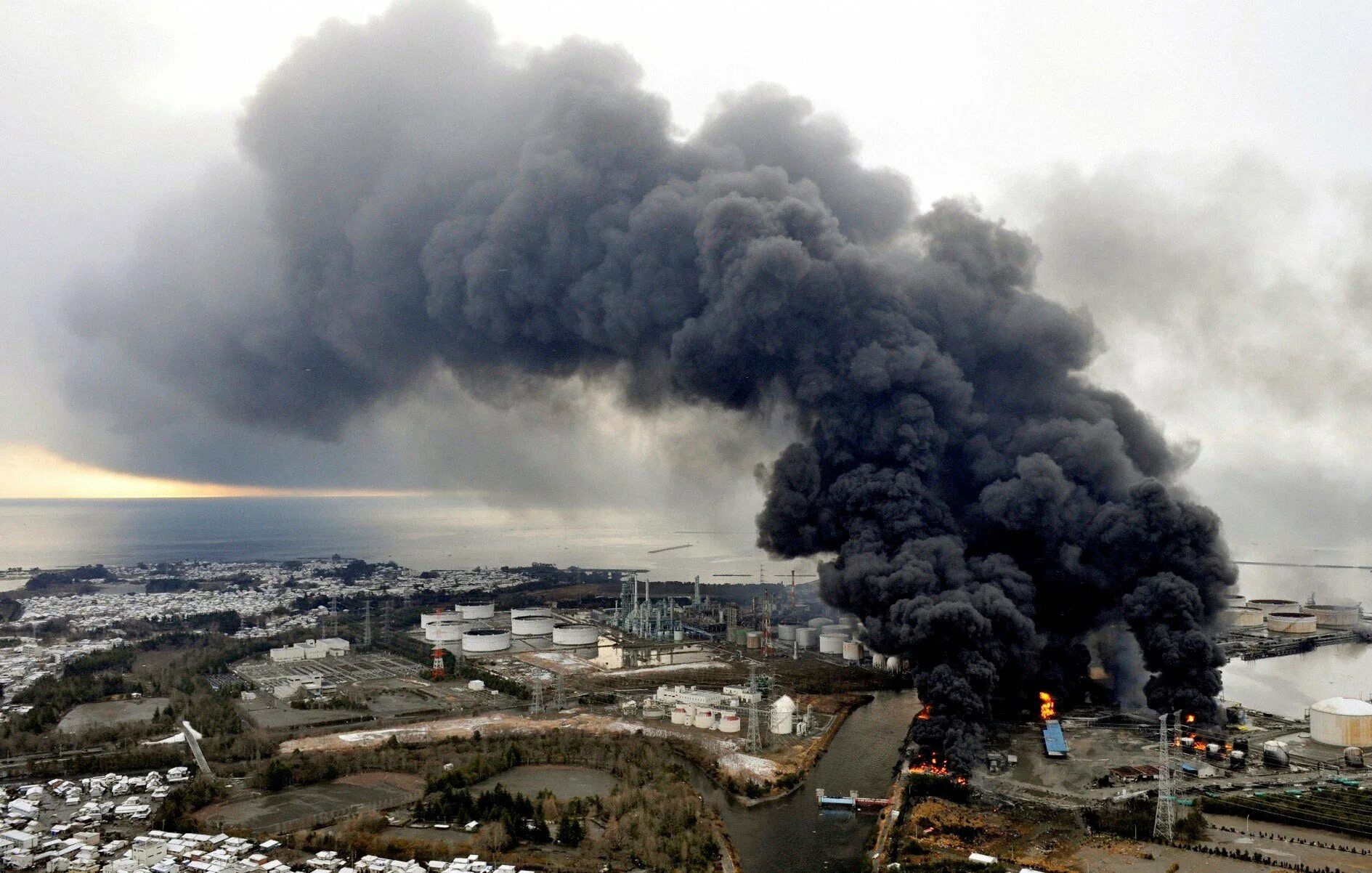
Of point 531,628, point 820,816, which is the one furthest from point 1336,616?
point 820,816

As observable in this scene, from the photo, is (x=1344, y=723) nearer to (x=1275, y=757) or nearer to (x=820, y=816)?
(x=1275, y=757)

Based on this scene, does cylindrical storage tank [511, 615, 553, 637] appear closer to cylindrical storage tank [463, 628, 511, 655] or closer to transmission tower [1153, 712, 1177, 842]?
cylindrical storage tank [463, 628, 511, 655]

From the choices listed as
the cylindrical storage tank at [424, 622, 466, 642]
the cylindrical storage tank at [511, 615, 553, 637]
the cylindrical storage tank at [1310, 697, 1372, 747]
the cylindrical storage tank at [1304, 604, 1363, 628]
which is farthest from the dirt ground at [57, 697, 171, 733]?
the cylindrical storage tank at [1304, 604, 1363, 628]

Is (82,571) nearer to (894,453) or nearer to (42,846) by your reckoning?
(42,846)

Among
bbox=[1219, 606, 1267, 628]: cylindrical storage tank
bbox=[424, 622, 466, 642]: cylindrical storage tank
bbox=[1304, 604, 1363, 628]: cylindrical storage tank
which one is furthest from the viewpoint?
bbox=[1304, 604, 1363, 628]: cylindrical storage tank

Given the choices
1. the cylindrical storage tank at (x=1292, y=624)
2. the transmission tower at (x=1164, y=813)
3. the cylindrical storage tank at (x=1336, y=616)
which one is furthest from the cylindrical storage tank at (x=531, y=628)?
the cylindrical storage tank at (x=1336, y=616)

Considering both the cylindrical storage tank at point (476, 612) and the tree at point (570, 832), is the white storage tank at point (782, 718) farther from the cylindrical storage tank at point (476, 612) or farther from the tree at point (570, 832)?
the cylindrical storage tank at point (476, 612)
